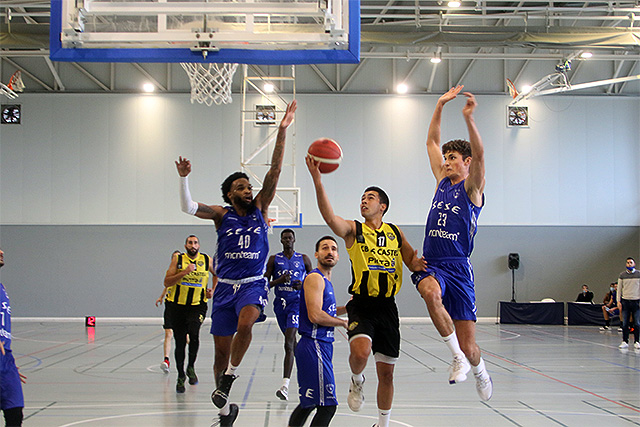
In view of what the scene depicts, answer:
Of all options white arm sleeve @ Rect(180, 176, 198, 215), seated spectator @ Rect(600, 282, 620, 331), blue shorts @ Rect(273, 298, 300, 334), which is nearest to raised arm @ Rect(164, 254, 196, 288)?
blue shorts @ Rect(273, 298, 300, 334)

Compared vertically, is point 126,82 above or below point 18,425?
above

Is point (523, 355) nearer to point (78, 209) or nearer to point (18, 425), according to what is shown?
point (18, 425)

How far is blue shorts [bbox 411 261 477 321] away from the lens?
18.0ft

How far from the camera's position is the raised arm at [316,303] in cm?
519

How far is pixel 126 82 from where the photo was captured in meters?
23.8

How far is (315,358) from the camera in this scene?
5184 millimetres

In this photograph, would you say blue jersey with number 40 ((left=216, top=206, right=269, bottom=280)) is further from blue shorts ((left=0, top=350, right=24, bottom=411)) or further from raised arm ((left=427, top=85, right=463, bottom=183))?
blue shorts ((left=0, top=350, right=24, bottom=411))

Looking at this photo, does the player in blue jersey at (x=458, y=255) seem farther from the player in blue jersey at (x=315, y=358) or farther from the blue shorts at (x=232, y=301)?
the blue shorts at (x=232, y=301)

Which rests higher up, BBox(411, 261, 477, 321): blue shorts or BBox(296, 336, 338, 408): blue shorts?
BBox(411, 261, 477, 321): blue shorts

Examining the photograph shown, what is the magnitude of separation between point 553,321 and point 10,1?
19.2 m

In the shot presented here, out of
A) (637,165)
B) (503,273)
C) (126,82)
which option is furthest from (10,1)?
(637,165)

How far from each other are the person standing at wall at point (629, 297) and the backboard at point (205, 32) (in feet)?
A: 35.3

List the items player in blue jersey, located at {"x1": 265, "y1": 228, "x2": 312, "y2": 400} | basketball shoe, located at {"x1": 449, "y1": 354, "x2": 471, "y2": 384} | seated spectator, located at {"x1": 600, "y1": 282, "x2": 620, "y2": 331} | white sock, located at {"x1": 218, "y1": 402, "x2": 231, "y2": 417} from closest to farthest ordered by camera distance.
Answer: basketball shoe, located at {"x1": 449, "y1": 354, "x2": 471, "y2": 384} < white sock, located at {"x1": 218, "y1": 402, "x2": 231, "y2": 417} < player in blue jersey, located at {"x1": 265, "y1": 228, "x2": 312, "y2": 400} < seated spectator, located at {"x1": 600, "y1": 282, "x2": 620, "y2": 331}

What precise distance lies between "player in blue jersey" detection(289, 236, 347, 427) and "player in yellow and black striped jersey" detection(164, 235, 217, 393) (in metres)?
4.01
